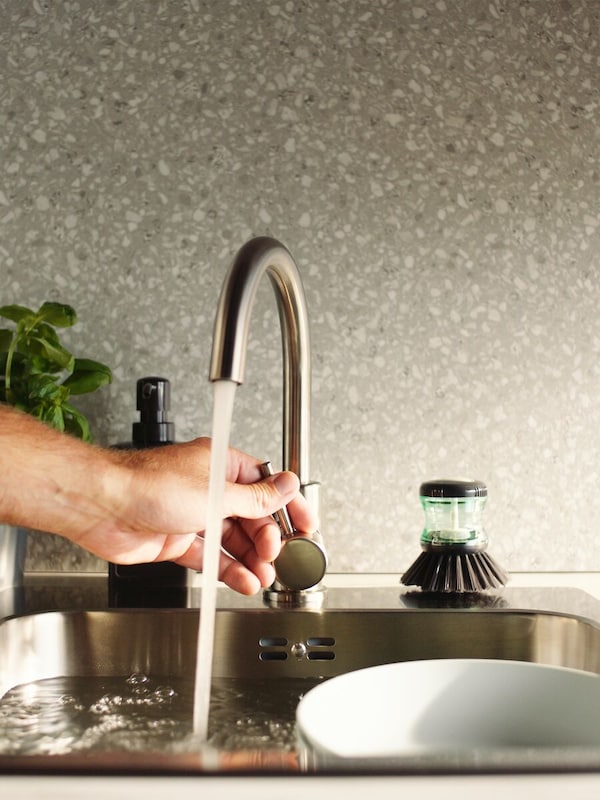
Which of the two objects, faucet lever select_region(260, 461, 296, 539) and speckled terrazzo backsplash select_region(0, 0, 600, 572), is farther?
speckled terrazzo backsplash select_region(0, 0, 600, 572)

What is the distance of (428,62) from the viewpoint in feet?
3.27

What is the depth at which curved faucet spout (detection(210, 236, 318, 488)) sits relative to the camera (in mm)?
562

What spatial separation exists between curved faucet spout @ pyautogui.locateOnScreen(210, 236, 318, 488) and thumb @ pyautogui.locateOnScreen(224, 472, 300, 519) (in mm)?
41

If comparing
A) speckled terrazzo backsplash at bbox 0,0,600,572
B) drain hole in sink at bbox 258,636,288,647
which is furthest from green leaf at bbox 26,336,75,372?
drain hole in sink at bbox 258,636,288,647

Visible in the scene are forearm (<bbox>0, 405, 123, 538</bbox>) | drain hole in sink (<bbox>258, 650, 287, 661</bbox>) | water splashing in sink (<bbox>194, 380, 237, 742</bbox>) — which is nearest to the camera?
water splashing in sink (<bbox>194, 380, 237, 742</bbox>)

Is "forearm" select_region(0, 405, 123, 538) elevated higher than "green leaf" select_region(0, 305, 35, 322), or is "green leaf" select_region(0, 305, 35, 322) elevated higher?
"green leaf" select_region(0, 305, 35, 322)

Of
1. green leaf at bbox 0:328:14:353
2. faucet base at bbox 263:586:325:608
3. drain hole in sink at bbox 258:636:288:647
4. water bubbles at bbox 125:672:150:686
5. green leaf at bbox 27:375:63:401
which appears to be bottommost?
water bubbles at bbox 125:672:150:686

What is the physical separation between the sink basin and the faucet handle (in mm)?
33

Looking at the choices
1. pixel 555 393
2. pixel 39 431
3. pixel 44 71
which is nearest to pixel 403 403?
pixel 555 393

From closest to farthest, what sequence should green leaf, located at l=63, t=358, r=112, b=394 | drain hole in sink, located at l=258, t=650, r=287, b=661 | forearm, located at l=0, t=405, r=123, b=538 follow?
forearm, located at l=0, t=405, r=123, b=538 → drain hole in sink, located at l=258, t=650, r=287, b=661 → green leaf, located at l=63, t=358, r=112, b=394

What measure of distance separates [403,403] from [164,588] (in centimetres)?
34

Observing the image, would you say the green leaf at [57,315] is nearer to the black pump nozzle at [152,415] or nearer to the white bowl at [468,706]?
the black pump nozzle at [152,415]

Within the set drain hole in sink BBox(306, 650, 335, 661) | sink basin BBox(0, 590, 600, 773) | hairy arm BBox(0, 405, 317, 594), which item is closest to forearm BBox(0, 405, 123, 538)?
hairy arm BBox(0, 405, 317, 594)

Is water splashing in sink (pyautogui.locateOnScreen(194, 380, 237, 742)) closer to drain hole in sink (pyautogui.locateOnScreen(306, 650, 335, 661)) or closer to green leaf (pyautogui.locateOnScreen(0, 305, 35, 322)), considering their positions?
drain hole in sink (pyautogui.locateOnScreen(306, 650, 335, 661))
